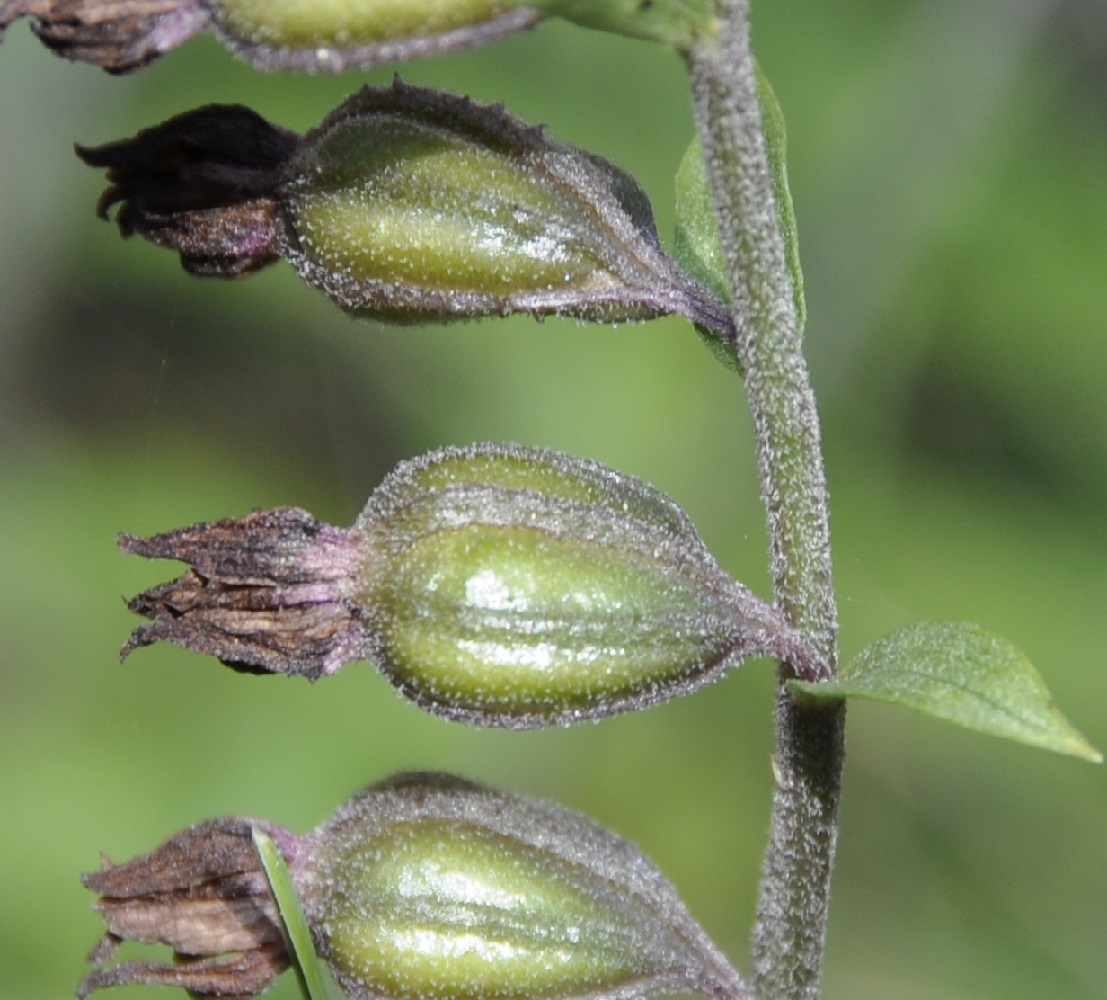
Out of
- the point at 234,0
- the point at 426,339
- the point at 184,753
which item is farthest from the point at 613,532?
the point at 426,339

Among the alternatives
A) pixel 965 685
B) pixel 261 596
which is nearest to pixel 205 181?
pixel 261 596

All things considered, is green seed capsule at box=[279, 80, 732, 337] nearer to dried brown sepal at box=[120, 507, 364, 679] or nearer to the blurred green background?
dried brown sepal at box=[120, 507, 364, 679]

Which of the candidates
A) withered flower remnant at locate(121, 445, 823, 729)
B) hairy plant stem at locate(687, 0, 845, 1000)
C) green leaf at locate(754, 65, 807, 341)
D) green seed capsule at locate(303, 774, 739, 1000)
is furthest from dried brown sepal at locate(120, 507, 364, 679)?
green leaf at locate(754, 65, 807, 341)

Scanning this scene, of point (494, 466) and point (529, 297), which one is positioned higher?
point (529, 297)

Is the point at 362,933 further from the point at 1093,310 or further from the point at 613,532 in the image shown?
the point at 1093,310

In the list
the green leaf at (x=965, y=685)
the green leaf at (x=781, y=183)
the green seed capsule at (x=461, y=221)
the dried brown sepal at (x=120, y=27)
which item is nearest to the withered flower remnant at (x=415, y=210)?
the green seed capsule at (x=461, y=221)

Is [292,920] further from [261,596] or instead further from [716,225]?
[716,225]
